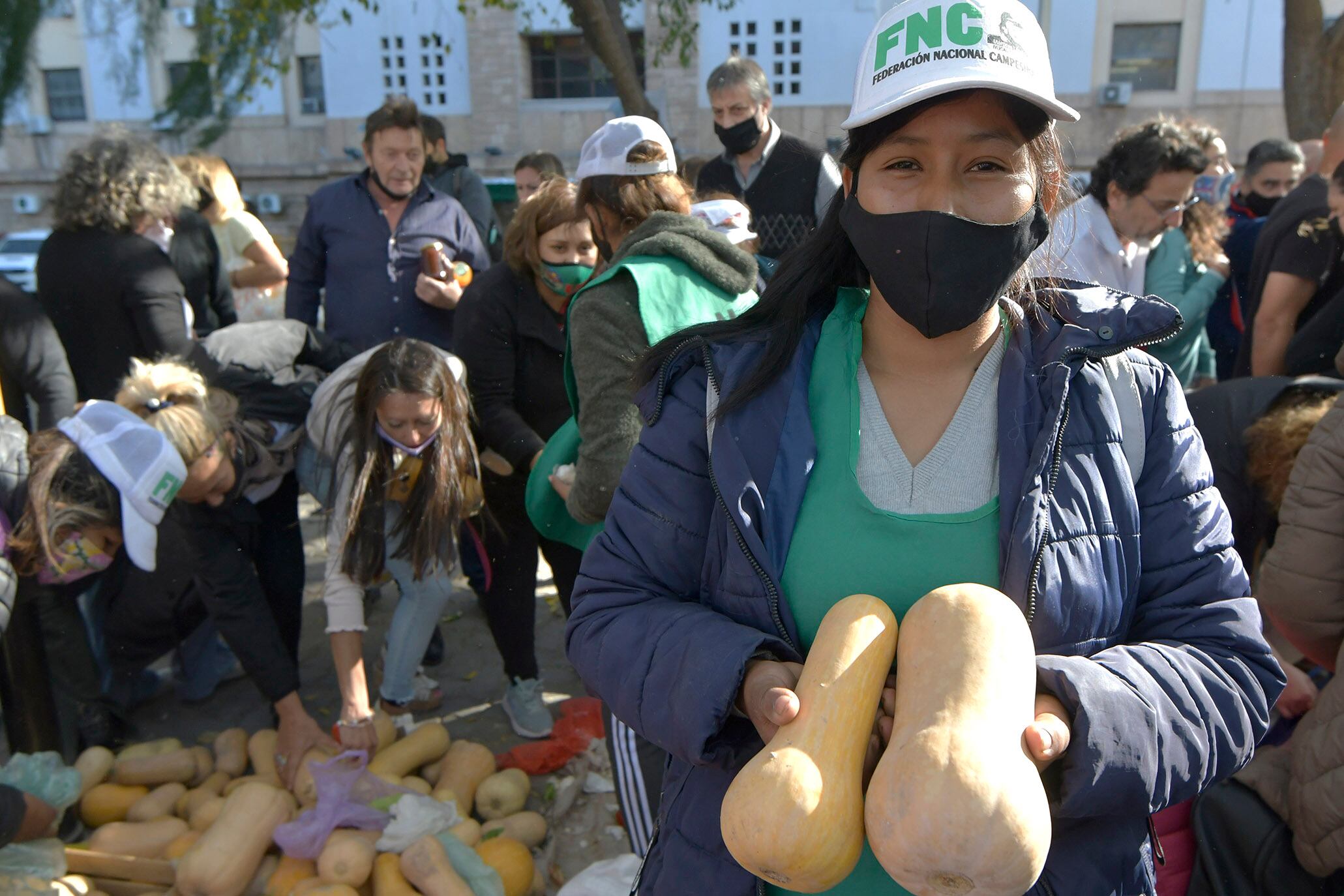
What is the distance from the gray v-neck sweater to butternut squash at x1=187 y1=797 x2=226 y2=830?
262 cm

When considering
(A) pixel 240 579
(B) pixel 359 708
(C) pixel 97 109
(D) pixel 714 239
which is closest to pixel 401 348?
(A) pixel 240 579

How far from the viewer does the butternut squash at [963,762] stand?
3.93ft

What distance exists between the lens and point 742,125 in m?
4.98

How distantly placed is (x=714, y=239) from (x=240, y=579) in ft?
7.23

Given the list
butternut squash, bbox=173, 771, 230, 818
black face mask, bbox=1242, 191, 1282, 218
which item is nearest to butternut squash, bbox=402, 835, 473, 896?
butternut squash, bbox=173, 771, 230, 818

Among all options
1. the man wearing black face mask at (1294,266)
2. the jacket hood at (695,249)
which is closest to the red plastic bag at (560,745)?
A: the jacket hood at (695,249)

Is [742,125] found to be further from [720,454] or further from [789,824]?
[789,824]

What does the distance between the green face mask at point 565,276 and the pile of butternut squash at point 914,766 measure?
2451 mm

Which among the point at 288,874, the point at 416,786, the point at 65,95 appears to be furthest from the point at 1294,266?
the point at 65,95

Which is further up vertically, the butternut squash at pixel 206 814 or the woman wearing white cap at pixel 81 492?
the woman wearing white cap at pixel 81 492

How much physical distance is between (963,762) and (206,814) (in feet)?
9.23

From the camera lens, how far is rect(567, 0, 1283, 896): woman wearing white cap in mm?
1354

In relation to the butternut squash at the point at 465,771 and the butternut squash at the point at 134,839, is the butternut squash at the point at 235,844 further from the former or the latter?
the butternut squash at the point at 465,771

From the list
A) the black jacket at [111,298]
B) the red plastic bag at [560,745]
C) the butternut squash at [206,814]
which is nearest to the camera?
the butternut squash at [206,814]
